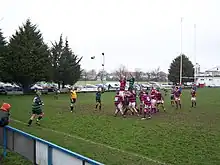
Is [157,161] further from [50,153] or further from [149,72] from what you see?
[149,72]

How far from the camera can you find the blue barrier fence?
5.68 metres

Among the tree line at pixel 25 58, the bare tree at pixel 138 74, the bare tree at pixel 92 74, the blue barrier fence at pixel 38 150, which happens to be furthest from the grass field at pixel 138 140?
the bare tree at pixel 92 74

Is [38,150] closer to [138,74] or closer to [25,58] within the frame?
[25,58]

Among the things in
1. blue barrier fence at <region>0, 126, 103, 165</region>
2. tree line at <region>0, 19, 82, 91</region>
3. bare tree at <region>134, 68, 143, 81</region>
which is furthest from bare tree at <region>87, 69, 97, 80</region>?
blue barrier fence at <region>0, 126, 103, 165</region>

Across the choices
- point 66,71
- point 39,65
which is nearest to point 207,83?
point 66,71

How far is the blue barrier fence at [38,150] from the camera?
5680mm

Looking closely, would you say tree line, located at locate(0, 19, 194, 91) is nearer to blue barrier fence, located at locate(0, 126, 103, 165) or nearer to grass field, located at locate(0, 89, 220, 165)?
grass field, located at locate(0, 89, 220, 165)

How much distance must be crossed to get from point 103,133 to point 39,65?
3505 cm

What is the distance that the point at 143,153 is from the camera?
9.47 m

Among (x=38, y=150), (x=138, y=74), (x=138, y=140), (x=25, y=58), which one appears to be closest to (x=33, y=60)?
(x=25, y=58)

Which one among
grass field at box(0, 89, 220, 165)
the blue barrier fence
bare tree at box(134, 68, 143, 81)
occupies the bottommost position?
grass field at box(0, 89, 220, 165)

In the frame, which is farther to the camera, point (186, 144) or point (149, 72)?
point (149, 72)

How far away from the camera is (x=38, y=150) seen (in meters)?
7.23

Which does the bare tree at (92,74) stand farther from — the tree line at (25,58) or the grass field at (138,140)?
the grass field at (138,140)
